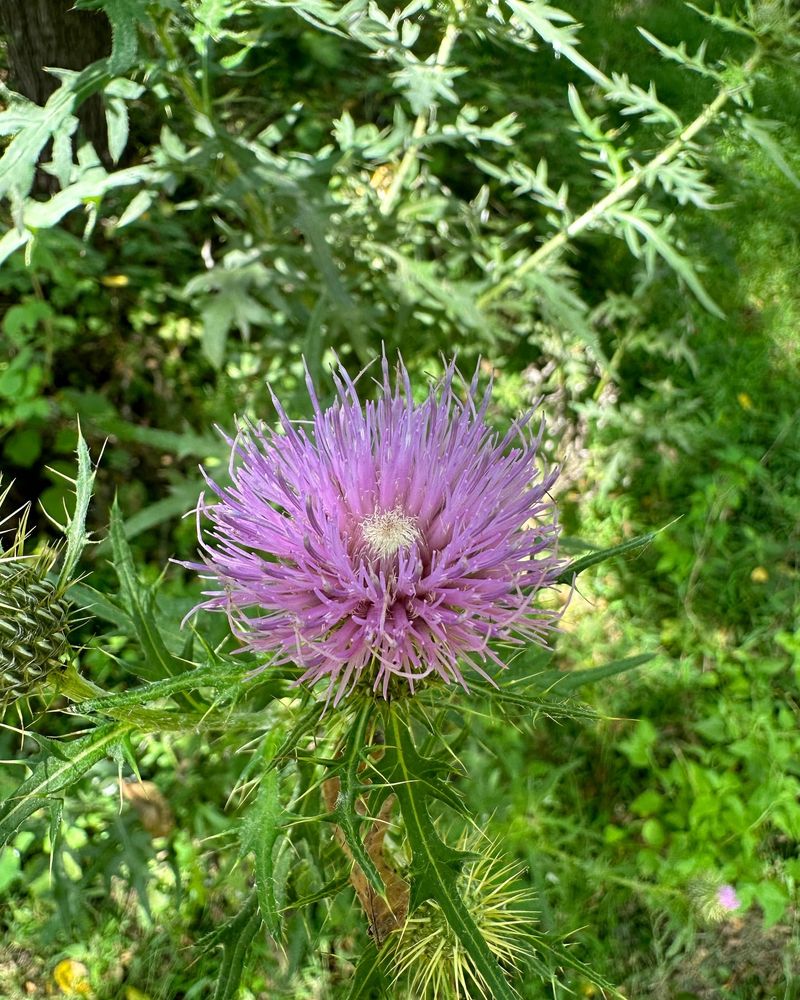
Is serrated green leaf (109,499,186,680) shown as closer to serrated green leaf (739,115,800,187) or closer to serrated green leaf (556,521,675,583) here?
serrated green leaf (556,521,675,583)

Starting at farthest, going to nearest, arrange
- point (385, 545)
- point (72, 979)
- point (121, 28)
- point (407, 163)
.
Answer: point (407, 163) < point (72, 979) < point (121, 28) < point (385, 545)

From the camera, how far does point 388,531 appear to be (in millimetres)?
1371

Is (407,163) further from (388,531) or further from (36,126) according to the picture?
(388,531)

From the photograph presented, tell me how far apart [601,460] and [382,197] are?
1.55 m

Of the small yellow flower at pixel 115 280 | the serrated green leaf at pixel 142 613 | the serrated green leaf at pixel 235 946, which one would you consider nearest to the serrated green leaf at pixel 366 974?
the serrated green leaf at pixel 235 946

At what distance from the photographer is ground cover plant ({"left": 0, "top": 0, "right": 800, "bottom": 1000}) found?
148cm

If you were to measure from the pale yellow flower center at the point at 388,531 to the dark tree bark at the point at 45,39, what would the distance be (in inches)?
86.2

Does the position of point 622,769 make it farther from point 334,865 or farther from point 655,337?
point 655,337

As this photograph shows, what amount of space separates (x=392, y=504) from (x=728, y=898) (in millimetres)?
2123

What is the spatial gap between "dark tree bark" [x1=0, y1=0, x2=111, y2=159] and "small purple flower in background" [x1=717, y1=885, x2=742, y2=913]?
11.8 feet

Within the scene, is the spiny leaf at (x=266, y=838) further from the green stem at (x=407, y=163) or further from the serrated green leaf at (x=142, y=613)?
the green stem at (x=407, y=163)

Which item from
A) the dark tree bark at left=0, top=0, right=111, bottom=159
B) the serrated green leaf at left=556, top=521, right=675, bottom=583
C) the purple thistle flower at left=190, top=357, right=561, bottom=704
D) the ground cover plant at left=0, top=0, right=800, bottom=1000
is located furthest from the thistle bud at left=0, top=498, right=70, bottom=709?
the dark tree bark at left=0, top=0, right=111, bottom=159

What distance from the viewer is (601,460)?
143 inches

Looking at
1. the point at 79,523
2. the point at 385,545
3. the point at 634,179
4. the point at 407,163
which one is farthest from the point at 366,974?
the point at 407,163
